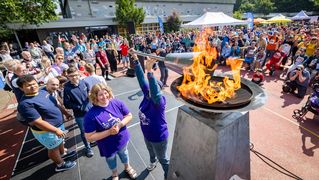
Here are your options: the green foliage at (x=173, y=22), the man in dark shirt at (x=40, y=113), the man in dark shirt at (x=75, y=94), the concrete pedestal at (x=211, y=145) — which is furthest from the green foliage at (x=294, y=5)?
the man in dark shirt at (x=40, y=113)

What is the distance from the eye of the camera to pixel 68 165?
3.83 m

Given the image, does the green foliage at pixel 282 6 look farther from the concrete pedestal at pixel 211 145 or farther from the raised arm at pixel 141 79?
the concrete pedestal at pixel 211 145

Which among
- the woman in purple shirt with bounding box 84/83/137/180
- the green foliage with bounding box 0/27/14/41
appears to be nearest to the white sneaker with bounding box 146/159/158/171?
the woman in purple shirt with bounding box 84/83/137/180

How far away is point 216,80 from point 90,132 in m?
2.05

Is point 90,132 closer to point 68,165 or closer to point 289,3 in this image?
point 68,165

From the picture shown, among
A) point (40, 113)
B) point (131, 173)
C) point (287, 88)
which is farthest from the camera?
point (287, 88)

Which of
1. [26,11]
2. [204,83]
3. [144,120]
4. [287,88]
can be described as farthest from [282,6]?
[144,120]

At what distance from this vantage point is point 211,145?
6.66ft

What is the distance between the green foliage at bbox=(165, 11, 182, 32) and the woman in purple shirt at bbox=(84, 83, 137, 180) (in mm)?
35245

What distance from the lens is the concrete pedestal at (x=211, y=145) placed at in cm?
202

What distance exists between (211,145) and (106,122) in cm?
157

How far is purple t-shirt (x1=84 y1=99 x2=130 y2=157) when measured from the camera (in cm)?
260

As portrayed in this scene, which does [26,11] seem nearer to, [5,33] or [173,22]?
[5,33]

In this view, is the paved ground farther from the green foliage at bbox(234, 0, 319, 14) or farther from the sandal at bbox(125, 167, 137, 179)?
the green foliage at bbox(234, 0, 319, 14)
